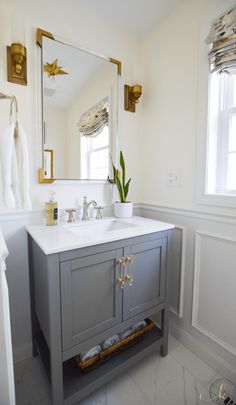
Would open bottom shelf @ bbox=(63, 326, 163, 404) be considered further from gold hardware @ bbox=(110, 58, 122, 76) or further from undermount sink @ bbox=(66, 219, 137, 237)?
gold hardware @ bbox=(110, 58, 122, 76)

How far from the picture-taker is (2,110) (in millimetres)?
1218

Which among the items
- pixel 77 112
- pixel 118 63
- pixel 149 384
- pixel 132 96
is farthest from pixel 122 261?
pixel 118 63

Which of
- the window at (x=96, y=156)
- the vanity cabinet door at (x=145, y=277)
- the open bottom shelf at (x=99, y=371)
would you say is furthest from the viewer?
the window at (x=96, y=156)

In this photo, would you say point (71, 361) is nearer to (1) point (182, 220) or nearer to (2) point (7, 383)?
(2) point (7, 383)

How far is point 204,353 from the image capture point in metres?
1.40

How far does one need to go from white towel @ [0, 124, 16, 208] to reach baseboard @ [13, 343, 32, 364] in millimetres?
1039

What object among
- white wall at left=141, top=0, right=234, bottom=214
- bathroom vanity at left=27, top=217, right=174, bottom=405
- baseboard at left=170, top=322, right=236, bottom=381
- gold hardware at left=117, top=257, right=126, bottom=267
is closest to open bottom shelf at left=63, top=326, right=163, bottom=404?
bathroom vanity at left=27, top=217, right=174, bottom=405

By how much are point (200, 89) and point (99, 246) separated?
3.73 feet

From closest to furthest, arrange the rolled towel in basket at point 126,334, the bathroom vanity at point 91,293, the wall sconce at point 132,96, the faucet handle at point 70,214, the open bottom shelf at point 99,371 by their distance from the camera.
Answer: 1. the bathroom vanity at point 91,293
2. the open bottom shelf at point 99,371
3. the rolled towel in basket at point 126,334
4. the faucet handle at point 70,214
5. the wall sconce at point 132,96

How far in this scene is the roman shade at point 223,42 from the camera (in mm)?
1079

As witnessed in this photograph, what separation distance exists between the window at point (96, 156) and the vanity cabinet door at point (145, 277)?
672 mm

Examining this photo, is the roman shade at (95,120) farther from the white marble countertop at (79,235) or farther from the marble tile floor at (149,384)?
the marble tile floor at (149,384)

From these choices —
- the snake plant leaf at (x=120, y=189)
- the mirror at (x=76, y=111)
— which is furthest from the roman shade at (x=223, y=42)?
the snake plant leaf at (x=120, y=189)

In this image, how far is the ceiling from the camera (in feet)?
4.63
